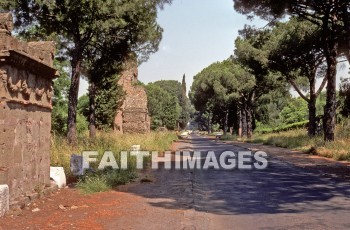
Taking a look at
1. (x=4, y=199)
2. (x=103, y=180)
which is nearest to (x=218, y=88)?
(x=103, y=180)

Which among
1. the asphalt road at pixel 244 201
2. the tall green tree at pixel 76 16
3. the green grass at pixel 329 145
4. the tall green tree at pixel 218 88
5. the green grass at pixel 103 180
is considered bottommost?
the asphalt road at pixel 244 201

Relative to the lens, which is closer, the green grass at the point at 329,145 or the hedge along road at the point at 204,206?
the hedge along road at the point at 204,206

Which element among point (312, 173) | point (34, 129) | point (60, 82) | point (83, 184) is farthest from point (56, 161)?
point (60, 82)

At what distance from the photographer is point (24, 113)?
7.87 metres

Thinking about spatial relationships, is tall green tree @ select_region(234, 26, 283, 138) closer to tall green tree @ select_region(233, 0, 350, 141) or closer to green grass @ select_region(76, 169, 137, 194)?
tall green tree @ select_region(233, 0, 350, 141)

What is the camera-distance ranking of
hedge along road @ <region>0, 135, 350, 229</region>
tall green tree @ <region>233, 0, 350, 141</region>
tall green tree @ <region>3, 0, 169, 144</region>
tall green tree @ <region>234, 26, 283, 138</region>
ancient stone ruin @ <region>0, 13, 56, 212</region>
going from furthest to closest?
1. tall green tree @ <region>234, 26, 283, 138</region>
2. tall green tree @ <region>233, 0, 350, 141</region>
3. tall green tree @ <region>3, 0, 169, 144</region>
4. ancient stone ruin @ <region>0, 13, 56, 212</region>
5. hedge along road @ <region>0, 135, 350, 229</region>

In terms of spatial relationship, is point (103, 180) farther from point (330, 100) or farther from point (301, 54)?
point (301, 54)

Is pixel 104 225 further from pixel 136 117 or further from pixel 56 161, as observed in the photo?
pixel 136 117

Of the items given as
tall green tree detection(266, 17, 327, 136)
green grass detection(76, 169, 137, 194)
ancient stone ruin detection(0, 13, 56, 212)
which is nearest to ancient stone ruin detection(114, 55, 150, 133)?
tall green tree detection(266, 17, 327, 136)

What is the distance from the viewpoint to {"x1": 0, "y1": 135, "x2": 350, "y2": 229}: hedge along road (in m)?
6.29

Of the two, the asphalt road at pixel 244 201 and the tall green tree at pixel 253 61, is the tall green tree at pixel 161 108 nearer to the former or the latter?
the tall green tree at pixel 253 61

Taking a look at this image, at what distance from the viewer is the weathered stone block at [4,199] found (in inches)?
254

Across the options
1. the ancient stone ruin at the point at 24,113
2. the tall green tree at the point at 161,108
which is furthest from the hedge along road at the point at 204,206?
the tall green tree at the point at 161,108

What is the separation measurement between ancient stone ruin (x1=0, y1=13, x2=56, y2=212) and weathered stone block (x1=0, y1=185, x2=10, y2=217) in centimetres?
26
